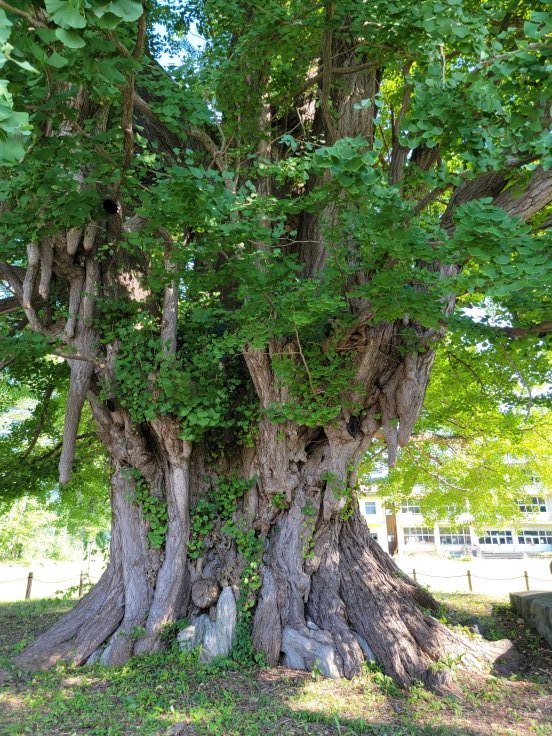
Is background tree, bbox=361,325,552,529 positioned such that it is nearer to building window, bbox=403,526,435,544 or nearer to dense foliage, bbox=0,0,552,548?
dense foliage, bbox=0,0,552,548

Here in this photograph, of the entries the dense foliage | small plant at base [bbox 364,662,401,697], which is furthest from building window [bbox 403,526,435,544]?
small plant at base [bbox 364,662,401,697]

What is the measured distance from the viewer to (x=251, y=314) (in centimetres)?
502

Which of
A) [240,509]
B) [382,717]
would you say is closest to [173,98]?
[240,509]

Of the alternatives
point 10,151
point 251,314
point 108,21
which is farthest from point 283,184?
point 10,151

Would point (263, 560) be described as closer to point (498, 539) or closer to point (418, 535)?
point (418, 535)

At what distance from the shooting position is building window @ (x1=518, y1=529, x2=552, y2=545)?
3697cm

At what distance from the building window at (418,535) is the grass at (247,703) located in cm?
3308

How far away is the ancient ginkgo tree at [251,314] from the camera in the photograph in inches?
182

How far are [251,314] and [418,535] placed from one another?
37895 millimetres

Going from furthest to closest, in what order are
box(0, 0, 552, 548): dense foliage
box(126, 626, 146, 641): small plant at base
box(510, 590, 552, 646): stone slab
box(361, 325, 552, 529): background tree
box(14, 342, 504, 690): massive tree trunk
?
box(361, 325, 552, 529): background tree → box(510, 590, 552, 646): stone slab → box(126, 626, 146, 641): small plant at base → box(14, 342, 504, 690): massive tree trunk → box(0, 0, 552, 548): dense foliage

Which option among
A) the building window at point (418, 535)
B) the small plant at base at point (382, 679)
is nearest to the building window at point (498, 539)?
the building window at point (418, 535)

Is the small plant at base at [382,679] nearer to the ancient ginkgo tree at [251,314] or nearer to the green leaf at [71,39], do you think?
the ancient ginkgo tree at [251,314]

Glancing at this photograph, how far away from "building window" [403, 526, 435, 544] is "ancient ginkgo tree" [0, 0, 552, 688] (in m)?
32.1

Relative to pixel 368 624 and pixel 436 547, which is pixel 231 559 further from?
pixel 436 547
